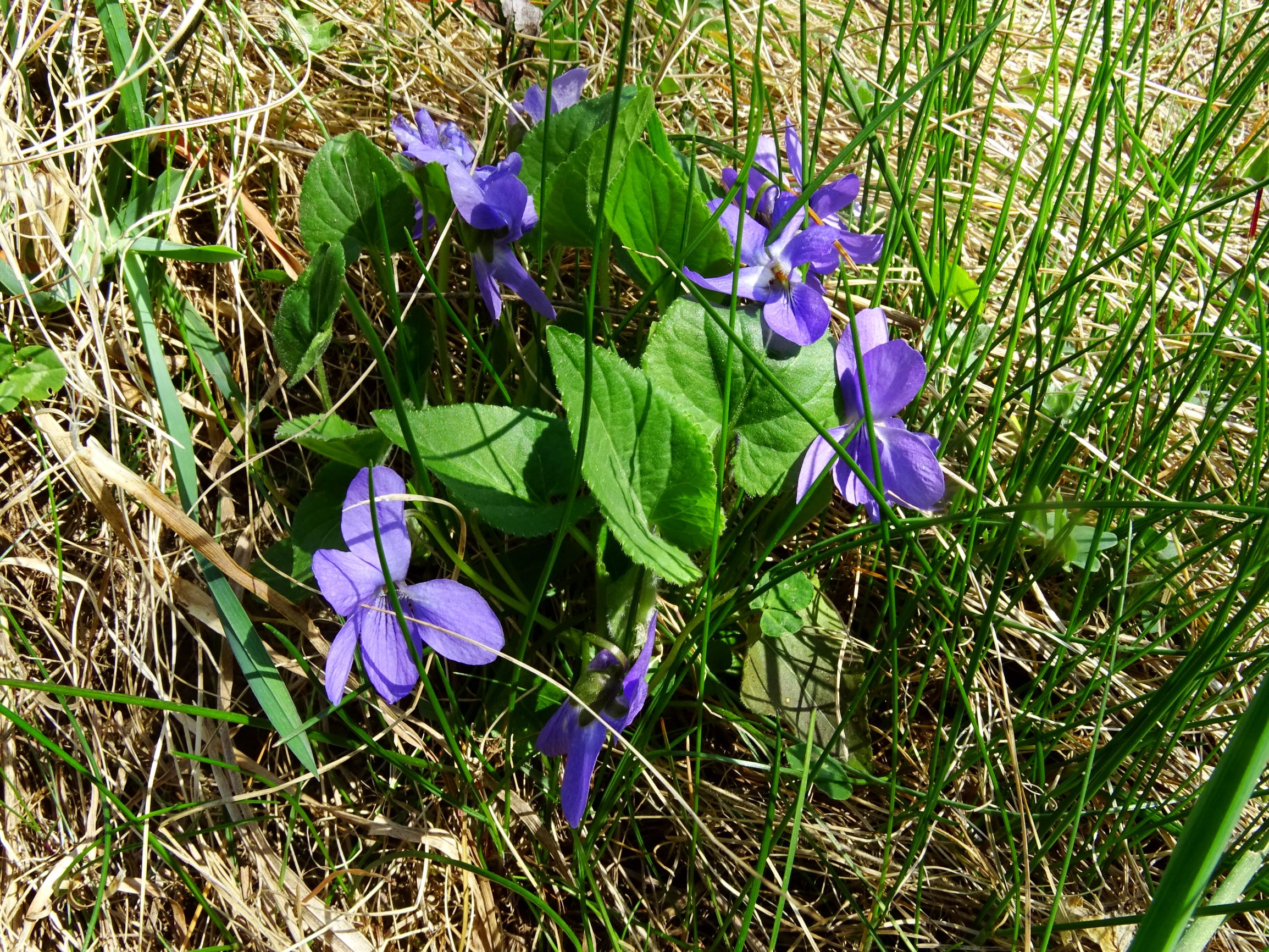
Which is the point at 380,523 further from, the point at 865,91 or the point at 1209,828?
the point at 865,91

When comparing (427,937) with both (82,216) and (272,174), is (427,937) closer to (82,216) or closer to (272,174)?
(82,216)

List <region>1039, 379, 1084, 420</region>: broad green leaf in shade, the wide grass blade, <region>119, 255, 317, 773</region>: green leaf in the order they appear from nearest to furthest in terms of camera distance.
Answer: the wide grass blade, <region>119, 255, 317, 773</region>: green leaf, <region>1039, 379, 1084, 420</region>: broad green leaf in shade

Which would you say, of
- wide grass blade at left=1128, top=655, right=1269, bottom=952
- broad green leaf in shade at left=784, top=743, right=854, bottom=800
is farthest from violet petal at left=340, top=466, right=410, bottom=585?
wide grass blade at left=1128, top=655, right=1269, bottom=952

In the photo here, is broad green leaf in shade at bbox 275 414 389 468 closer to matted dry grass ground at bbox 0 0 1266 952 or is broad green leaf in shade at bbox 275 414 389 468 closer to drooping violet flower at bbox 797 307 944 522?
matted dry grass ground at bbox 0 0 1266 952

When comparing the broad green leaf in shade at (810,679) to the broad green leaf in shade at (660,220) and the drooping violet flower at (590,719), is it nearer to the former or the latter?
the drooping violet flower at (590,719)

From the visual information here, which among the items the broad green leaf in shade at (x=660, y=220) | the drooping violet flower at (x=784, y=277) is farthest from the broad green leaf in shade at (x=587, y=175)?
the drooping violet flower at (x=784, y=277)

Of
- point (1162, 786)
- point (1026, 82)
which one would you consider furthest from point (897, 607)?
point (1026, 82)
